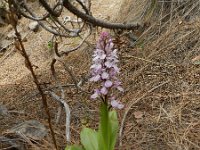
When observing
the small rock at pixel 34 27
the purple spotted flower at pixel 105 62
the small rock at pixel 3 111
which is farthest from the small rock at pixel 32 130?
the small rock at pixel 34 27

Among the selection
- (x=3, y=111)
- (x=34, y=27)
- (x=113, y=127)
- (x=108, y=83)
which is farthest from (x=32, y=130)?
(x=34, y=27)

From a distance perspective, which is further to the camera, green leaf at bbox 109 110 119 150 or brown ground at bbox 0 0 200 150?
brown ground at bbox 0 0 200 150

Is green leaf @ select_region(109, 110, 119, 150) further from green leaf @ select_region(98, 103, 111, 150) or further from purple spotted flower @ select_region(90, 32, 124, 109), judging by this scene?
purple spotted flower @ select_region(90, 32, 124, 109)

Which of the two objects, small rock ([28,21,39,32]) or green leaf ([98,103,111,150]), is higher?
small rock ([28,21,39,32])

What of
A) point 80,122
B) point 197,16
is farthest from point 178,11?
point 80,122

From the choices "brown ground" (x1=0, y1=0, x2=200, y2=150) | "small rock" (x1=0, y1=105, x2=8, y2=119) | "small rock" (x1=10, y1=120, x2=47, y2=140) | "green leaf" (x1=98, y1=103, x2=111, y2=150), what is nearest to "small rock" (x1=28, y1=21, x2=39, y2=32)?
"brown ground" (x1=0, y1=0, x2=200, y2=150)

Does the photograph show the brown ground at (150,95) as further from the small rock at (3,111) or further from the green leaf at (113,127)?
the green leaf at (113,127)

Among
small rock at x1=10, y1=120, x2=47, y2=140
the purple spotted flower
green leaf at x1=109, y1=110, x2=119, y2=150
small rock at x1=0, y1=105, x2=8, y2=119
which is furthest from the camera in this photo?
small rock at x1=0, y1=105, x2=8, y2=119
